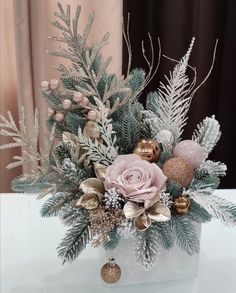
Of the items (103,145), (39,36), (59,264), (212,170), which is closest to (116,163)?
(103,145)

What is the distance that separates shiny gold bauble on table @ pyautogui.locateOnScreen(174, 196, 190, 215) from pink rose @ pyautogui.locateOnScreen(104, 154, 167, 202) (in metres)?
0.03

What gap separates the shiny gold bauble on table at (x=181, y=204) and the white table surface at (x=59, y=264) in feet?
0.52

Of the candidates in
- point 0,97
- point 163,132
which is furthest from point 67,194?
point 0,97

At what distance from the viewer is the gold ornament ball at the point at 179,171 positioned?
0.60m

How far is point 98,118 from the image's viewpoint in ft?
2.02

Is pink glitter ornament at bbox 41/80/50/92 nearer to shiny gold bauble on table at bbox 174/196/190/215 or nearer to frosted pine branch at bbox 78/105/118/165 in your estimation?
frosted pine branch at bbox 78/105/118/165

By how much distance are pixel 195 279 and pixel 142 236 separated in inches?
6.8

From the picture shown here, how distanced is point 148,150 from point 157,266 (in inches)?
7.3

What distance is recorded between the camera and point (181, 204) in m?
0.59

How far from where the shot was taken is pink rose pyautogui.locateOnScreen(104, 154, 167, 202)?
22.4 inches

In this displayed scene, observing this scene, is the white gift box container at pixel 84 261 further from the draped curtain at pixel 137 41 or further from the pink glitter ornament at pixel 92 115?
the draped curtain at pixel 137 41

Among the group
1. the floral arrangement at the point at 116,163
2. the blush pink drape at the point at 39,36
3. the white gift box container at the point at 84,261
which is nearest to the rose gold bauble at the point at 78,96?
the floral arrangement at the point at 116,163

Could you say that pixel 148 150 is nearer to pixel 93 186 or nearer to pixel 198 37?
pixel 93 186

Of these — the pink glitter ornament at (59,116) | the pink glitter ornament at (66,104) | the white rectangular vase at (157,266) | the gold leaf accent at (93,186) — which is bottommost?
the white rectangular vase at (157,266)
